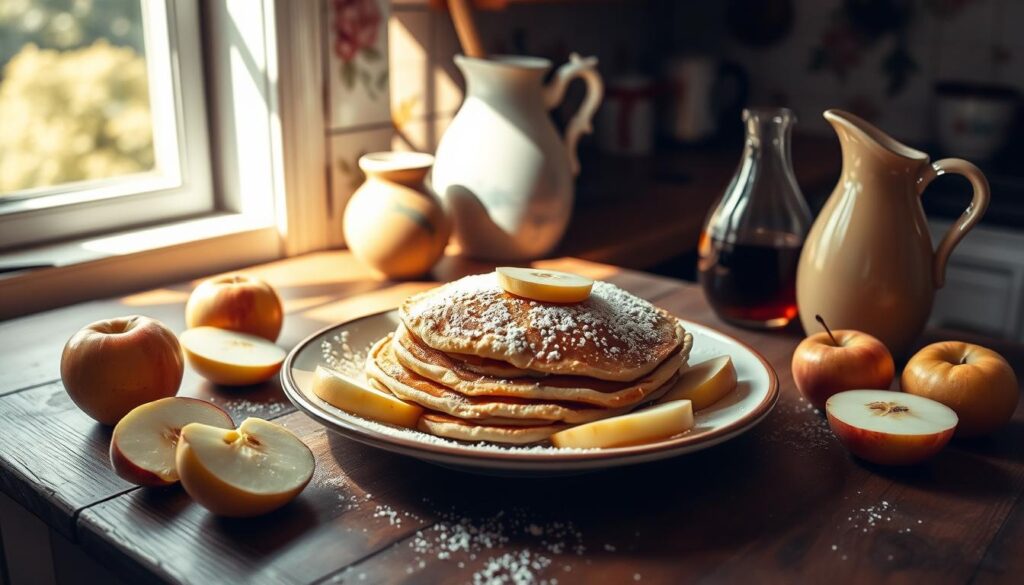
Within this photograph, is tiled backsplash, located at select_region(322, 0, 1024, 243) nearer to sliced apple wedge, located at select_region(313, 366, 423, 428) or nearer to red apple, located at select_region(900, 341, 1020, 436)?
sliced apple wedge, located at select_region(313, 366, 423, 428)

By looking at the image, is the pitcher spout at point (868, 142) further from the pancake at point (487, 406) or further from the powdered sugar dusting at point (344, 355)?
→ the powdered sugar dusting at point (344, 355)

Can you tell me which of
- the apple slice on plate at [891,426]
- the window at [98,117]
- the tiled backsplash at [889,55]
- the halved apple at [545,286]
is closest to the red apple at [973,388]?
the apple slice on plate at [891,426]

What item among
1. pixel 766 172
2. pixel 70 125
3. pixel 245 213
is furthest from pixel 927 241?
pixel 70 125

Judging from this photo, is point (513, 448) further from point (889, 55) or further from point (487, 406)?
point (889, 55)

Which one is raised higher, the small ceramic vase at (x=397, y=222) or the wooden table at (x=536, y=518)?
the small ceramic vase at (x=397, y=222)

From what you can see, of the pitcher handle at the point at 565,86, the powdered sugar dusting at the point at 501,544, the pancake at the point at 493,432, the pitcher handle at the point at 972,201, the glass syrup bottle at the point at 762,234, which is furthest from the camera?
the pitcher handle at the point at 565,86

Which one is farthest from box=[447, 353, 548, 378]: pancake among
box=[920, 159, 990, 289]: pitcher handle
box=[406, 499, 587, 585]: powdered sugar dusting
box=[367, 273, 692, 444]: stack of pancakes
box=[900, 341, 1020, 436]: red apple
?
box=[920, 159, 990, 289]: pitcher handle
